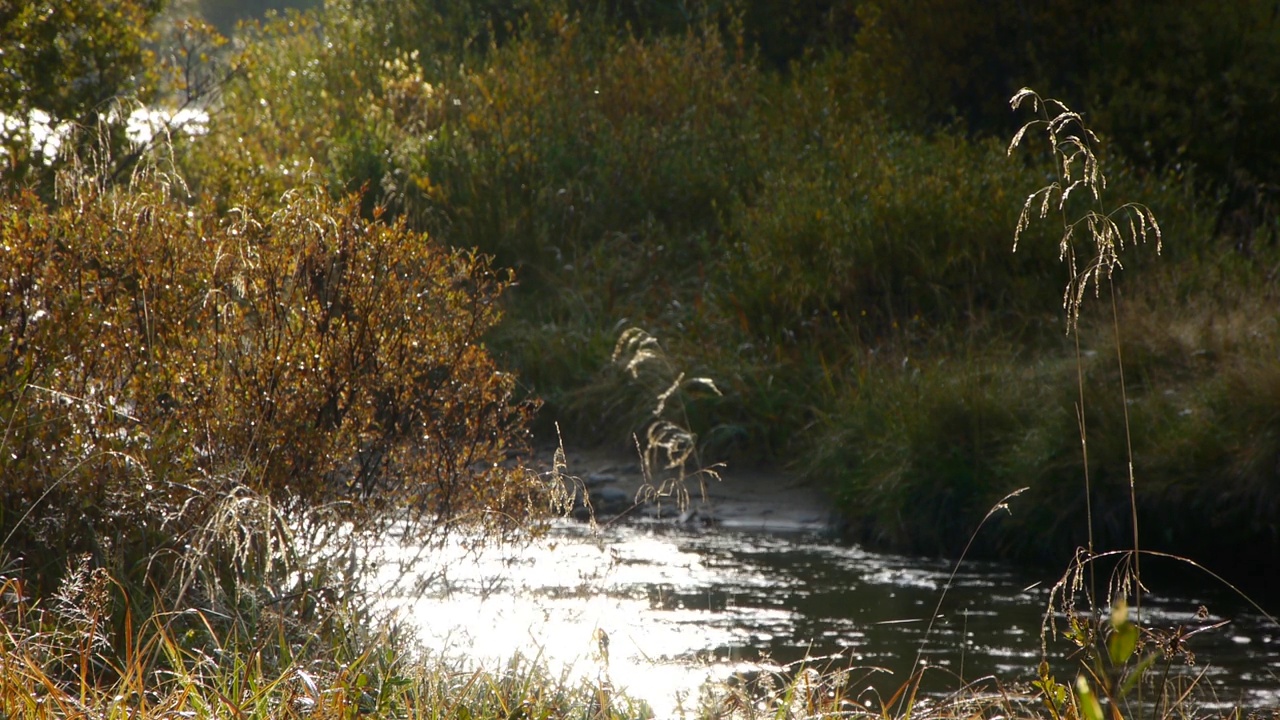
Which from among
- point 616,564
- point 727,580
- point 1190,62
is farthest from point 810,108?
point 616,564

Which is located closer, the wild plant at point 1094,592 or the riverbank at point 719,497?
the wild plant at point 1094,592

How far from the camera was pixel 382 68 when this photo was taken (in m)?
14.7

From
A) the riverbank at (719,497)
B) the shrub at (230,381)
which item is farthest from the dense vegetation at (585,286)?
the riverbank at (719,497)

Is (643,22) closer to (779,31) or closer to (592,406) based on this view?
(779,31)

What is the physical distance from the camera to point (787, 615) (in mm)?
6195

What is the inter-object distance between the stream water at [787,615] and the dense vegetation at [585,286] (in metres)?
0.36

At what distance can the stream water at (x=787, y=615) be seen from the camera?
16.4ft

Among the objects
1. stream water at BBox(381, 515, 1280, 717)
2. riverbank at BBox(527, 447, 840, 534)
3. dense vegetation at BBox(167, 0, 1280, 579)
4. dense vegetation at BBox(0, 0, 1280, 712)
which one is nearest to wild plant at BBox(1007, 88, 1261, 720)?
dense vegetation at BBox(0, 0, 1280, 712)

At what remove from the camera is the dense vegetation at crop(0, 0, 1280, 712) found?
417 centimetres

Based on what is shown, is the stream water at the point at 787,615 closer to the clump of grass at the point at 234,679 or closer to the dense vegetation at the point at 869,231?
the dense vegetation at the point at 869,231

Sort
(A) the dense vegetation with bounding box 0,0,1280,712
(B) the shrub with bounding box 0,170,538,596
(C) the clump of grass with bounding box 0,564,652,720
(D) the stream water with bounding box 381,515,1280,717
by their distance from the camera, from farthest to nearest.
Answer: (D) the stream water with bounding box 381,515,1280,717 < (A) the dense vegetation with bounding box 0,0,1280,712 < (B) the shrub with bounding box 0,170,538,596 < (C) the clump of grass with bounding box 0,564,652,720

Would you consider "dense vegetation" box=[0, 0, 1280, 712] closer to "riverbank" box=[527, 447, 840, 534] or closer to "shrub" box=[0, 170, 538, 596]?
"shrub" box=[0, 170, 538, 596]

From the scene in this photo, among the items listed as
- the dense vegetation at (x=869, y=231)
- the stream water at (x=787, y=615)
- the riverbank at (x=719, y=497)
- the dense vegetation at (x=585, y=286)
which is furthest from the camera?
the riverbank at (x=719, y=497)

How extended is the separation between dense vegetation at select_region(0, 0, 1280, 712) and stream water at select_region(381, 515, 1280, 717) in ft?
1.18
